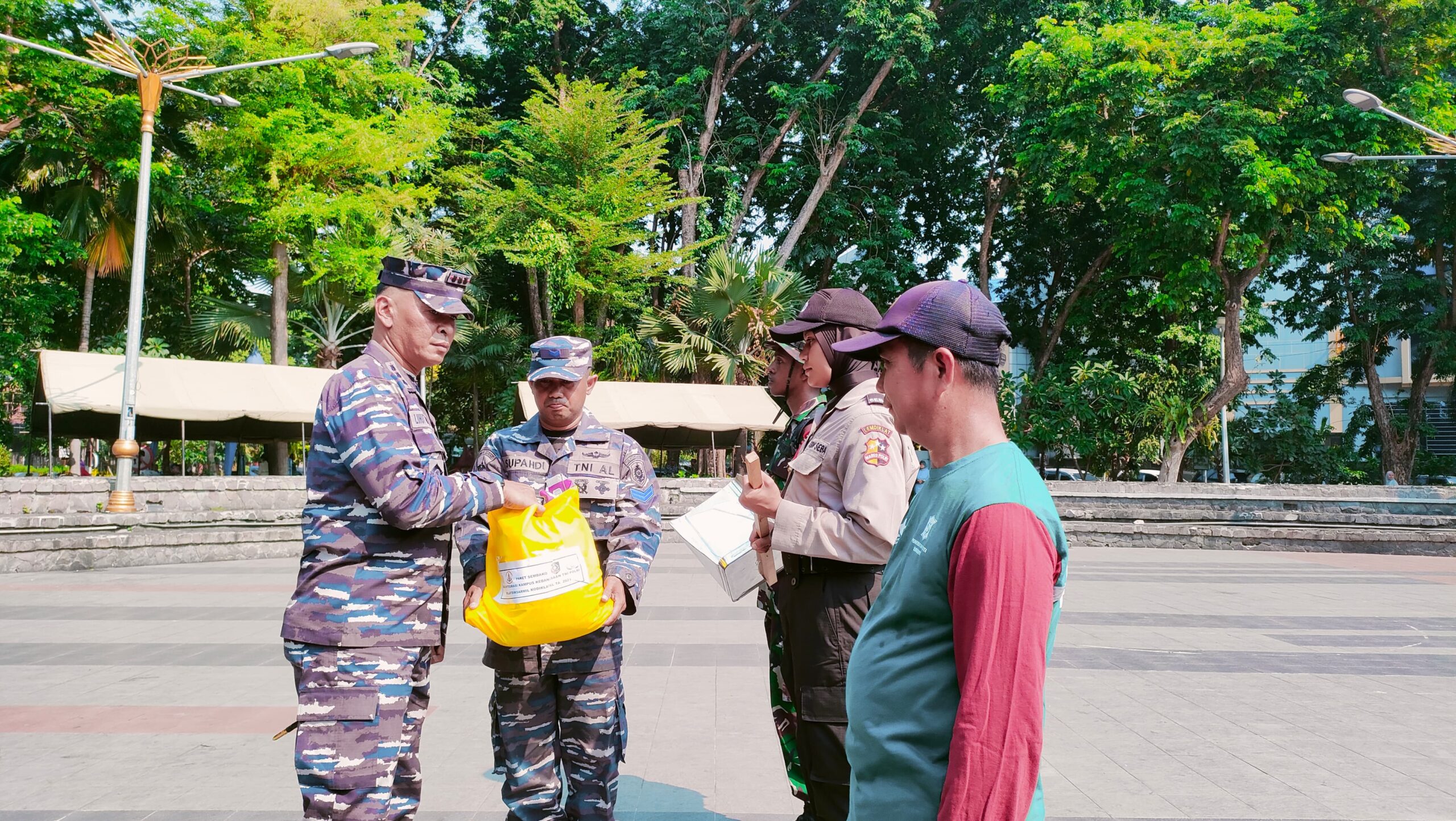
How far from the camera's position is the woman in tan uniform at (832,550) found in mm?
2699

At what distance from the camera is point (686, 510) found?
14.0 meters

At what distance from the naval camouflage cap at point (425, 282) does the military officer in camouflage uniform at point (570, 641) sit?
21.3 inches

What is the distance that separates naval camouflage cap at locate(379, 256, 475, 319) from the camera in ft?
9.55

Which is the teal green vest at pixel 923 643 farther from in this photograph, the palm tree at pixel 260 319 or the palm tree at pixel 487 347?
the palm tree at pixel 487 347

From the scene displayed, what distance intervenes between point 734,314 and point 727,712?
60.9ft

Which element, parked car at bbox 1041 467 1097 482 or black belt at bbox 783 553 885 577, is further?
parked car at bbox 1041 467 1097 482

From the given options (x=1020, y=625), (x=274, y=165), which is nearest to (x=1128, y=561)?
(x=1020, y=625)

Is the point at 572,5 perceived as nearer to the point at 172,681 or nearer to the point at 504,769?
the point at 172,681

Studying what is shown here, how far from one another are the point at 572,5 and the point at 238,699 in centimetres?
2710

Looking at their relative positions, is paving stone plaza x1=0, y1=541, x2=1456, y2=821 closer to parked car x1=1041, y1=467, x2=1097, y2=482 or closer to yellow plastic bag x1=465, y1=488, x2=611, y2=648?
yellow plastic bag x1=465, y1=488, x2=611, y2=648

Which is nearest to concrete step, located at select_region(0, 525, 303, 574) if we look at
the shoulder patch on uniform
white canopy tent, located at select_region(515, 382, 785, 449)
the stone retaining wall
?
the stone retaining wall

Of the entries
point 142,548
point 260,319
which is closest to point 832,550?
point 142,548

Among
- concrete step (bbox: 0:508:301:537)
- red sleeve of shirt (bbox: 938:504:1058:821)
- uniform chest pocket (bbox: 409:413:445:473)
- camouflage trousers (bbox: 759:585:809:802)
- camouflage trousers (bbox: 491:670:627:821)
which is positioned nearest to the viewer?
red sleeve of shirt (bbox: 938:504:1058:821)

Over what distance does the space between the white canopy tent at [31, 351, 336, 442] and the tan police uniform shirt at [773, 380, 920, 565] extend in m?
18.7
